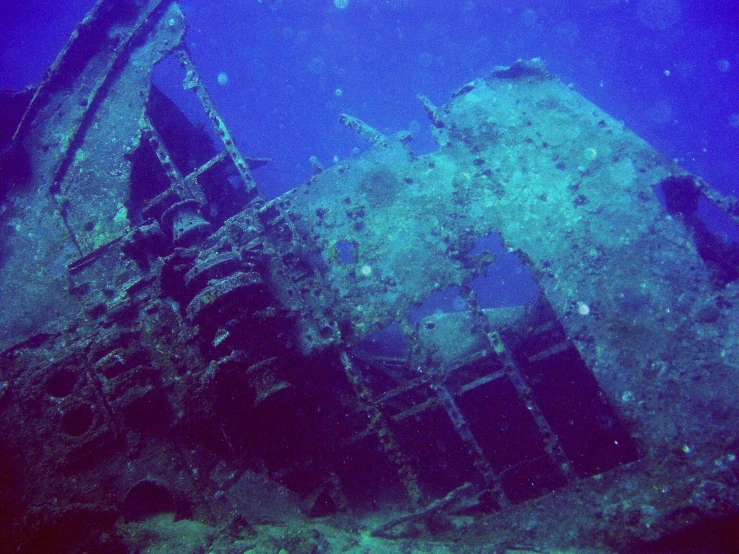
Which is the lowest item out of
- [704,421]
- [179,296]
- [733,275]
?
[704,421]

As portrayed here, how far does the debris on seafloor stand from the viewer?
11.5 feet

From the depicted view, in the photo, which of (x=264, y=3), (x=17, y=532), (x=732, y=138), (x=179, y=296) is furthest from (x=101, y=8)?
(x=264, y=3)

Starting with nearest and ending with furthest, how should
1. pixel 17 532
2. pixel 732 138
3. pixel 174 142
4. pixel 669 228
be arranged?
pixel 17 532 → pixel 669 228 → pixel 174 142 → pixel 732 138

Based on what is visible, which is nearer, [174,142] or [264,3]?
[174,142]

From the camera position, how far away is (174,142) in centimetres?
736

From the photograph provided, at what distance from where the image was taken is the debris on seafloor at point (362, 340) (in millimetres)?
3520

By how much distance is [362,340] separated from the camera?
195 inches

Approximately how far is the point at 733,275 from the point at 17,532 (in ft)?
24.6

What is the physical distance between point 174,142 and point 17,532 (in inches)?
250

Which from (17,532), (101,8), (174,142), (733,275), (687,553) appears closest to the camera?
(687,553)

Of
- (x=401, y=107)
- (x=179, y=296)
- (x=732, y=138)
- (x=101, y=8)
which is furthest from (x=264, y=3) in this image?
(x=179, y=296)

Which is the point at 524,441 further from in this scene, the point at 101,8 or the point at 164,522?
the point at 101,8

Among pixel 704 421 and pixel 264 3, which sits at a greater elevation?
pixel 264 3

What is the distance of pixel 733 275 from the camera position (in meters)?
4.33
